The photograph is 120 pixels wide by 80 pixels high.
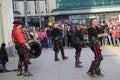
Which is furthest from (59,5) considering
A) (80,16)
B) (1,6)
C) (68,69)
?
(68,69)

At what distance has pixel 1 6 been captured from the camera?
2158 centimetres

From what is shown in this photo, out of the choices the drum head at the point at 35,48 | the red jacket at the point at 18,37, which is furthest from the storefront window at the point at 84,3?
the red jacket at the point at 18,37

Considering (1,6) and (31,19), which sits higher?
(1,6)

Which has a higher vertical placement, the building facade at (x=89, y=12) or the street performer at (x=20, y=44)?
the street performer at (x=20, y=44)

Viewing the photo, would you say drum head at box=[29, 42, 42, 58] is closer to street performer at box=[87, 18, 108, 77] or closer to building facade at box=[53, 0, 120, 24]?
street performer at box=[87, 18, 108, 77]

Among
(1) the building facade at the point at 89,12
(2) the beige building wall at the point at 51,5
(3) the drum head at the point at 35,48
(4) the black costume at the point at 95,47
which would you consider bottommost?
(1) the building facade at the point at 89,12

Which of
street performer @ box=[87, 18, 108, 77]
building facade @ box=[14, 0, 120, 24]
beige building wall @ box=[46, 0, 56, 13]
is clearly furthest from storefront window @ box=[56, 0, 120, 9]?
street performer @ box=[87, 18, 108, 77]

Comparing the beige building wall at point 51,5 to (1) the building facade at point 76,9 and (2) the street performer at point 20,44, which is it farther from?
(2) the street performer at point 20,44

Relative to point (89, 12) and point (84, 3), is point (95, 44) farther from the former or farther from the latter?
point (84, 3)

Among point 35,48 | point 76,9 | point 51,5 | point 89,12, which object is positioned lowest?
point 89,12

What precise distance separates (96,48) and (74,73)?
5.16 ft

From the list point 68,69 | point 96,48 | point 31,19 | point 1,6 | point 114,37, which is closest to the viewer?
point 96,48

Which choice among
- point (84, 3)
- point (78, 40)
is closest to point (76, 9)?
point (84, 3)

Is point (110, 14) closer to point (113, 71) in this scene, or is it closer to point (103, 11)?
point (103, 11)
